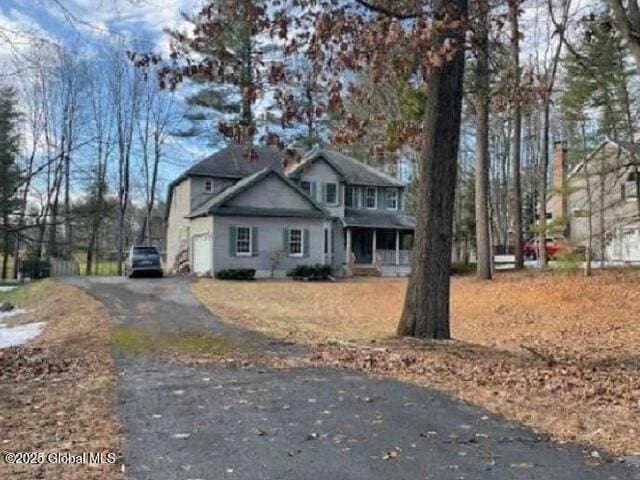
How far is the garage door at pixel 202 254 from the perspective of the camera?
1211 inches

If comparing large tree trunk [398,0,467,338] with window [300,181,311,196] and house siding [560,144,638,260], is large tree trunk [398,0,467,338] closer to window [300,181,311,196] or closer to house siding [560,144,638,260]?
house siding [560,144,638,260]

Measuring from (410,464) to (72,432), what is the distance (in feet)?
9.03

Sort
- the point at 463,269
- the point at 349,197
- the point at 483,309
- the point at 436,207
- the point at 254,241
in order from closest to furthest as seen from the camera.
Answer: the point at 436,207 → the point at 483,309 → the point at 254,241 → the point at 463,269 → the point at 349,197

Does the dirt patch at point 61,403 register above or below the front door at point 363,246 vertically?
below

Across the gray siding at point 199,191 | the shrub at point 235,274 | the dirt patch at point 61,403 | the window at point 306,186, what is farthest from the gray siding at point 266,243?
the dirt patch at point 61,403

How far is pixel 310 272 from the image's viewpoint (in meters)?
30.9

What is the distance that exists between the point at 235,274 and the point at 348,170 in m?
11.1

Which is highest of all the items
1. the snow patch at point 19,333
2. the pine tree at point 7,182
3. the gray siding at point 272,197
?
the gray siding at point 272,197

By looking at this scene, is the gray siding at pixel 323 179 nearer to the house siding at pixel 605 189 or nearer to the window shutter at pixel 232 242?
the window shutter at pixel 232 242

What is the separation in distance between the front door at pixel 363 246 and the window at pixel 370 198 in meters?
1.58

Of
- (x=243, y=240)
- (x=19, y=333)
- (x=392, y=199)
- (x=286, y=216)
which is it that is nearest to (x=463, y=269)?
(x=392, y=199)

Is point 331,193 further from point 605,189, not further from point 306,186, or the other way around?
point 605,189

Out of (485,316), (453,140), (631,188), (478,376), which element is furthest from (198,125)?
(478,376)

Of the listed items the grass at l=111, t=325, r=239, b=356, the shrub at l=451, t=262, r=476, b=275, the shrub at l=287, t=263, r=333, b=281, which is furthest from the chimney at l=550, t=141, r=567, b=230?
the grass at l=111, t=325, r=239, b=356
